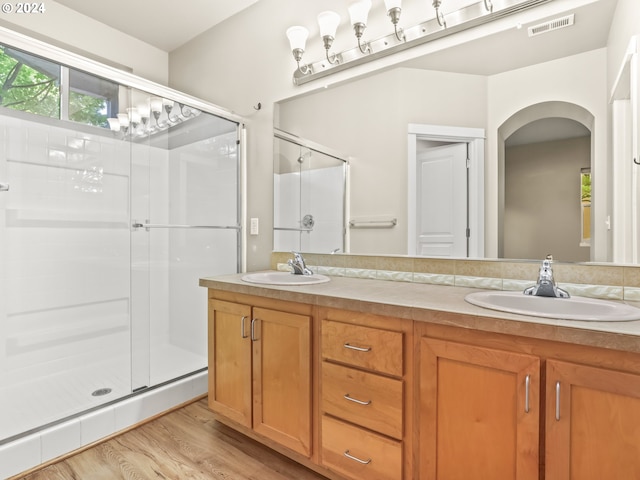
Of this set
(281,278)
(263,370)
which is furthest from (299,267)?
(263,370)

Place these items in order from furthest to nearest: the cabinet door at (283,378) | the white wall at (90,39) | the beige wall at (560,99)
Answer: the white wall at (90,39) → the cabinet door at (283,378) → the beige wall at (560,99)

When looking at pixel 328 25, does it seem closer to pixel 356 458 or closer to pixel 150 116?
pixel 150 116

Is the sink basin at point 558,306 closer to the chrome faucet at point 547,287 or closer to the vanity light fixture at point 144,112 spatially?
the chrome faucet at point 547,287

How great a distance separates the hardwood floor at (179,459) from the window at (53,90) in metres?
1.88

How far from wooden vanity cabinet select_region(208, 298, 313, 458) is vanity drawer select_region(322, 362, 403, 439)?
4.4 inches

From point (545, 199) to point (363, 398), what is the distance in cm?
113

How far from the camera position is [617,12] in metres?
1.36

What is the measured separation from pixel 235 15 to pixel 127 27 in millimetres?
866

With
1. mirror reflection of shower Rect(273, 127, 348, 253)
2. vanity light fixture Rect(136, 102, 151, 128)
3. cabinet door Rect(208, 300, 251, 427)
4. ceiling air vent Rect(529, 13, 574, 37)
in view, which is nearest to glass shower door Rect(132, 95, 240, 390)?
vanity light fixture Rect(136, 102, 151, 128)

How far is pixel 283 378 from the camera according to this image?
1603 mm

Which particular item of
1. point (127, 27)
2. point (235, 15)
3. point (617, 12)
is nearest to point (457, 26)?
point (617, 12)

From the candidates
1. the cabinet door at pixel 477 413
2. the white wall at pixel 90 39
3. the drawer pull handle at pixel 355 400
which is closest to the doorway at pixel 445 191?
the cabinet door at pixel 477 413

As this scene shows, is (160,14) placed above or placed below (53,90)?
above

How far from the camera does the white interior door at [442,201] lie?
66.1 inches
